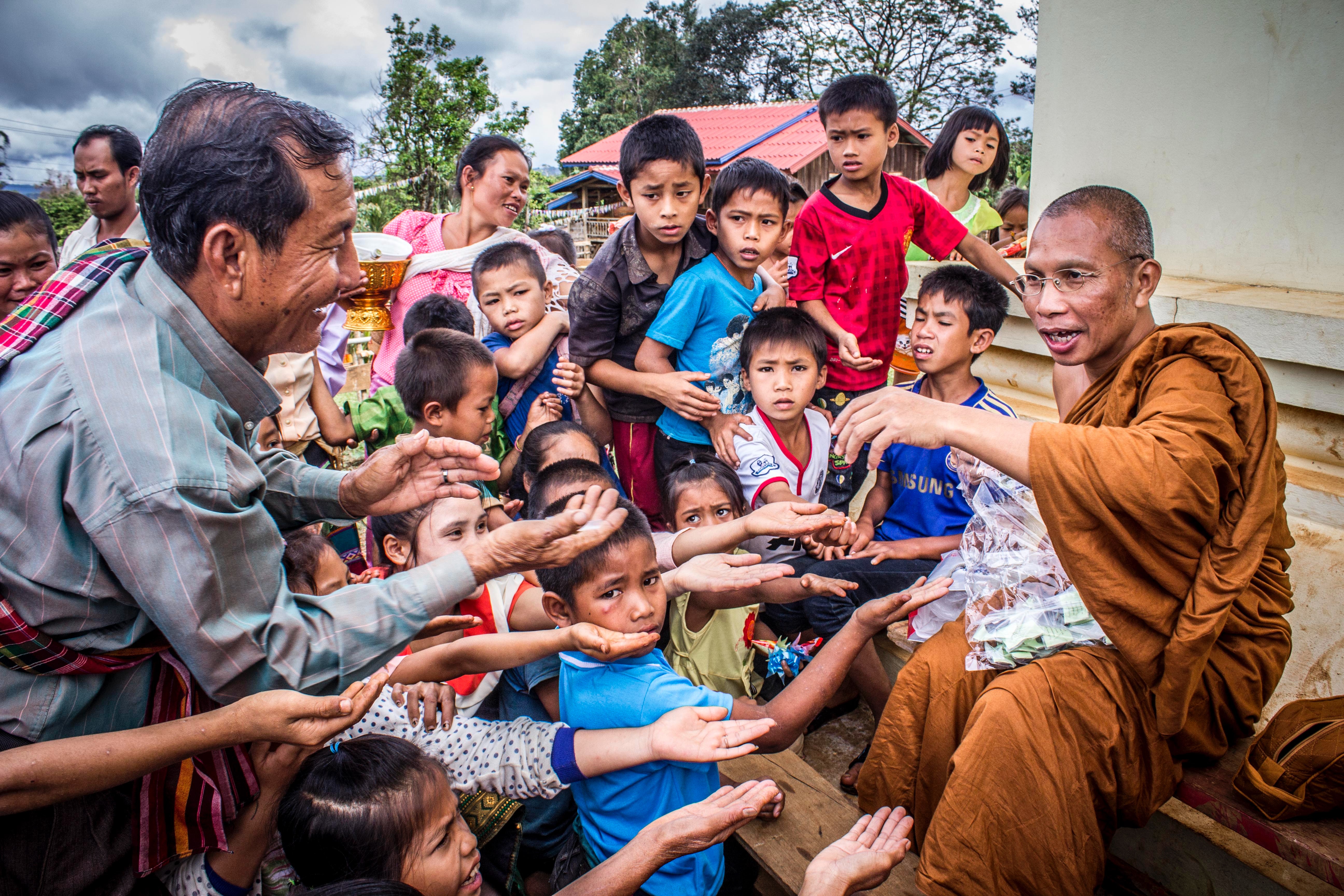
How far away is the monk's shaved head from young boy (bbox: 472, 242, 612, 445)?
2334 mm

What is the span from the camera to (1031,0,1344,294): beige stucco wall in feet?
10.1

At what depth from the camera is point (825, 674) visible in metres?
2.29

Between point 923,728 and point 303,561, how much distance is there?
6.90 ft

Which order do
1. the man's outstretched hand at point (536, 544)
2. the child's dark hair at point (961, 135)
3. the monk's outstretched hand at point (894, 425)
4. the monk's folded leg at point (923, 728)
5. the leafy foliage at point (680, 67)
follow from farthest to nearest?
the leafy foliage at point (680, 67), the child's dark hair at point (961, 135), the monk's folded leg at point (923, 728), the monk's outstretched hand at point (894, 425), the man's outstretched hand at point (536, 544)

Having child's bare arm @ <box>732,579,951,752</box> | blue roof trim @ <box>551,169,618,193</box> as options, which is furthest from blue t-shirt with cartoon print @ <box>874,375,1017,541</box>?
blue roof trim @ <box>551,169,618,193</box>

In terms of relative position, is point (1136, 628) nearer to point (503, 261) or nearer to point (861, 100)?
point (861, 100)

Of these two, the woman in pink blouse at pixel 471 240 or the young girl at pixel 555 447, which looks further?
the woman in pink blouse at pixel 471 240

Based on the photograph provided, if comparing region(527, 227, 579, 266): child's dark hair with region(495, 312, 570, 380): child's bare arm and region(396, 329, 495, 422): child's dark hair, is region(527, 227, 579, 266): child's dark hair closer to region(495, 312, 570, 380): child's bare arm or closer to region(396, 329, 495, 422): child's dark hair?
region(495, 312, 570, 380): child's bare arm

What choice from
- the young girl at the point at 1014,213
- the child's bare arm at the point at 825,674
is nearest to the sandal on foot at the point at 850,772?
the child's bare arm at the point at 825,674

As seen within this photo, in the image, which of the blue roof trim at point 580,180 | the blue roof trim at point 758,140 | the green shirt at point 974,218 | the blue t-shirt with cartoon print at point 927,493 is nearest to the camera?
→ the blue t-shirt with cartoon print at point 927,493

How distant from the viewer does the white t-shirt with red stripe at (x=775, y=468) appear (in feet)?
10.5

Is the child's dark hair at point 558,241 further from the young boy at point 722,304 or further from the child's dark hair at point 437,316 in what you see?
the young boy at point 722,304

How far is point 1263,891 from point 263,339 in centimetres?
312

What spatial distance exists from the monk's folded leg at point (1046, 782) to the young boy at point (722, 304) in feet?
5.35
